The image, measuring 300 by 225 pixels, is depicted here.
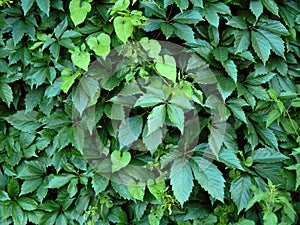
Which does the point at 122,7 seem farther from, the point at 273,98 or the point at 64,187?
the point at 64,187

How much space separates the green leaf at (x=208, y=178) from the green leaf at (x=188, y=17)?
0.59 metres

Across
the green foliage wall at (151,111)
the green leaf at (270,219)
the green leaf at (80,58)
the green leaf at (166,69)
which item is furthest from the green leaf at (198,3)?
the green leaf at (270,219)

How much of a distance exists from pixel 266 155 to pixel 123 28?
881 millimetres

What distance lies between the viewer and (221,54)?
1836 millimetres

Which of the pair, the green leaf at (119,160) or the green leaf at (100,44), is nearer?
the green leaf at (100,44)

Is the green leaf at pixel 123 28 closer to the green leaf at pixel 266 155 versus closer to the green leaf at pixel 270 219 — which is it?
the green leaf at pixel 266 155

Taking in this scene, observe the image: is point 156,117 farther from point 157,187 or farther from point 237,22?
point 237,22

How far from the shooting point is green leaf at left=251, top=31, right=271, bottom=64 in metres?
1.83

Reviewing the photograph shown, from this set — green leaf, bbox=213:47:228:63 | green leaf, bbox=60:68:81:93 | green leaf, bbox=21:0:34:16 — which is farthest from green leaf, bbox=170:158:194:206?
green leaf, bbox=21:0:34:16

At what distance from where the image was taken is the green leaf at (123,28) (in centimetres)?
172

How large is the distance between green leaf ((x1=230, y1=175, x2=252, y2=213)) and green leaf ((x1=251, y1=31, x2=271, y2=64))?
55cm

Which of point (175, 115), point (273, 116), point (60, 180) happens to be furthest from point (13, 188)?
point (273, 116)

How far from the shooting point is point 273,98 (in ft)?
6.30

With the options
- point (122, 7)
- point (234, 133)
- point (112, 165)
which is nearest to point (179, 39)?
point (122, 7)
